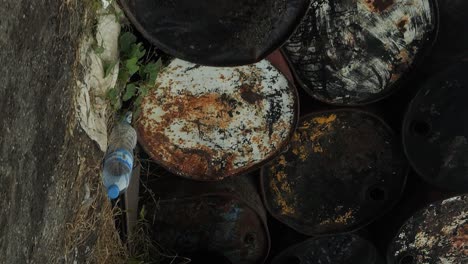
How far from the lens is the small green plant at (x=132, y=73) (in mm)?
2004

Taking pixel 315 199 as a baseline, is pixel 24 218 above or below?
above

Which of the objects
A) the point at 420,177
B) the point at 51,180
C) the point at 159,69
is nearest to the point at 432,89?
the point at 420,177

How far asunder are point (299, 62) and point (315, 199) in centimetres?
69

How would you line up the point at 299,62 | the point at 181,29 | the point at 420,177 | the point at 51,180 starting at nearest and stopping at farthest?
the point at 51,180
the point at 181,29
the point at 299,62
the point at 420,177

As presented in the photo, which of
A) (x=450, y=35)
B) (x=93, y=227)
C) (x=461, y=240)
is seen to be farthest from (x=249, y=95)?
(x=461, y=240)

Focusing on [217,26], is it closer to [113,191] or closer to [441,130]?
[113,191]

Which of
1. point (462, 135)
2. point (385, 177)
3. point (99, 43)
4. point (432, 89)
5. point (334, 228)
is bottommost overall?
point (334, 228)

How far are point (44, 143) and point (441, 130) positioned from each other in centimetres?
172

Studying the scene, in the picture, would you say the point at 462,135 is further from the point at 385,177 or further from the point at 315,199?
the point at 315,199

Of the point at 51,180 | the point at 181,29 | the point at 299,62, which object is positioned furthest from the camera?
the point at 299,62

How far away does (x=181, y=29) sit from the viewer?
1845 millimetres

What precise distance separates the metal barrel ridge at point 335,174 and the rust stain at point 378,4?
45 cm

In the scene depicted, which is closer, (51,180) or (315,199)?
(51,180)

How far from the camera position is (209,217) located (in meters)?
2.58
